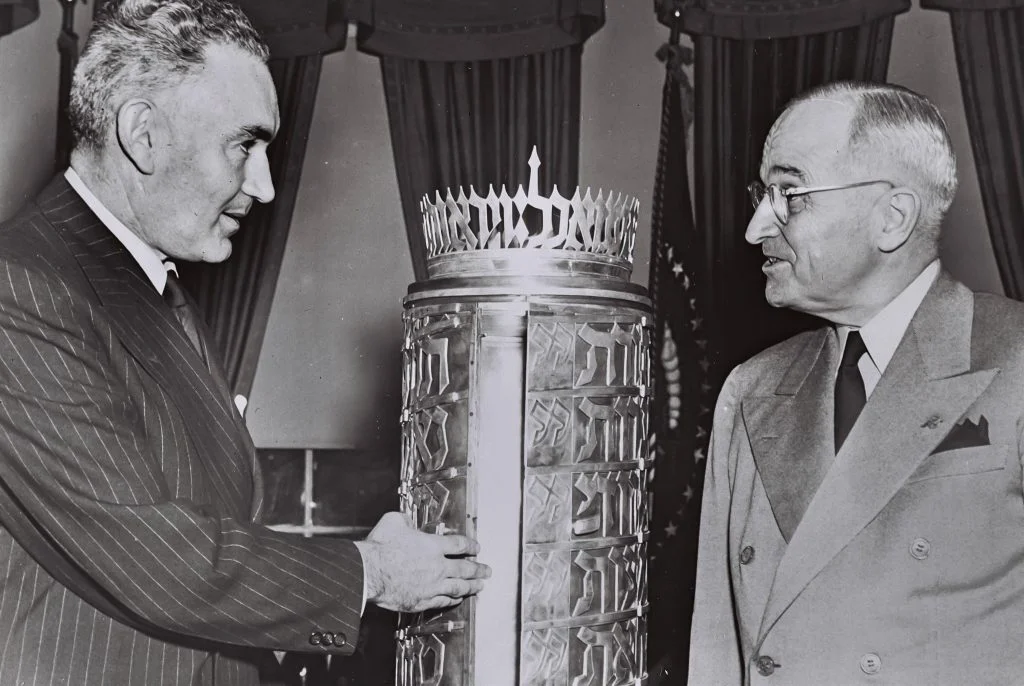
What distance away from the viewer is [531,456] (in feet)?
6.63

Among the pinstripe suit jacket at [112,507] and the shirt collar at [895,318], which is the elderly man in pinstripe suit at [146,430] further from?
the shirt collar at [895,318]

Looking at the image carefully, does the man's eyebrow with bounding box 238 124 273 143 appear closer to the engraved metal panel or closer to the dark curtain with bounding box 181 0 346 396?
the engraved metal panel

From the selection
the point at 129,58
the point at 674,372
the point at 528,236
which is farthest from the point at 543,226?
the point at 674,372

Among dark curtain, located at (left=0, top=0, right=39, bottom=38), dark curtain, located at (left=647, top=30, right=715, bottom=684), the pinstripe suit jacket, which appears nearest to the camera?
the pinstripe suit jacket

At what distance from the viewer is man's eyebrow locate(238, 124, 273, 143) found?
6.87ft

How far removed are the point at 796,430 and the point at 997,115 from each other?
2625 mm

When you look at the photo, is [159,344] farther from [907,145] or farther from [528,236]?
[907,145]

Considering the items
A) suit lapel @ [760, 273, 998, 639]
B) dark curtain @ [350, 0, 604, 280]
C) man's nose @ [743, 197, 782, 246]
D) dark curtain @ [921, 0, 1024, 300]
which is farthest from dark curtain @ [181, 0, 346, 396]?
suit lapel @ [760, 273, 998, 639]

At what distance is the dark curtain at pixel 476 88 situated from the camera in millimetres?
4895

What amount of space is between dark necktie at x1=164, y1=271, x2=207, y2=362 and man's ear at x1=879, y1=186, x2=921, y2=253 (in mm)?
1418

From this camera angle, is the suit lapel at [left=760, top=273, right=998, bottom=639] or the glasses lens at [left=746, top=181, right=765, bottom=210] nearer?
the suit lapel at [left=760, top=273, right=998, bottom=639]

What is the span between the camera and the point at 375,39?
5.17 meters

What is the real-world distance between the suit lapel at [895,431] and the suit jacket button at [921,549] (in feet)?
0.30

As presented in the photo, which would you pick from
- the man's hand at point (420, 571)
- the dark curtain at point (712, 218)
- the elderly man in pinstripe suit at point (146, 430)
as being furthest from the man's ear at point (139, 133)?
the dark curtain at point (712, 218)
